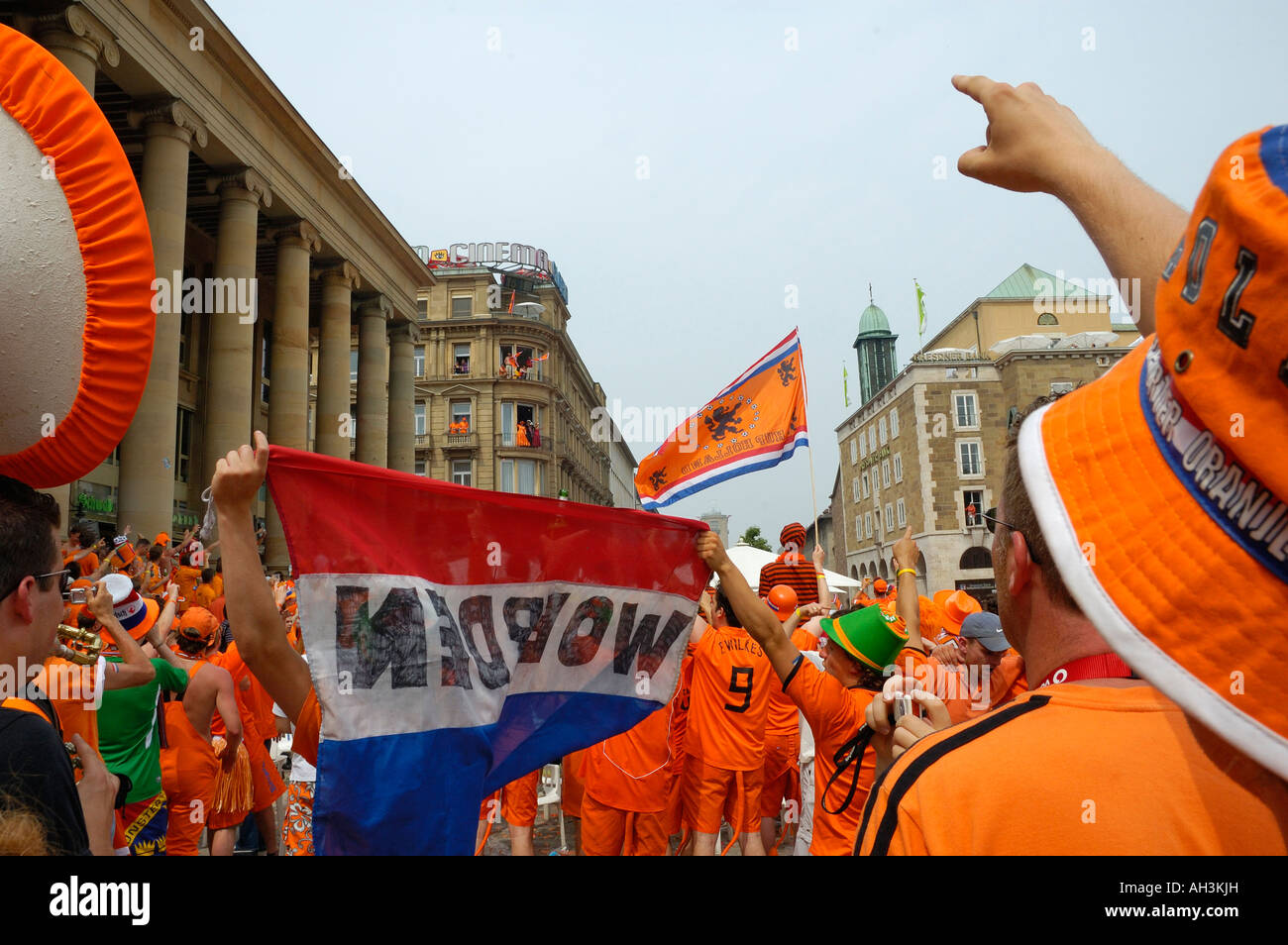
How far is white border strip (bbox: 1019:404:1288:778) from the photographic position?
73 centimetres

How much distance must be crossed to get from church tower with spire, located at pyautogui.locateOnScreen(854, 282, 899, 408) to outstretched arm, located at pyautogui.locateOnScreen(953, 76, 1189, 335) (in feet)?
393

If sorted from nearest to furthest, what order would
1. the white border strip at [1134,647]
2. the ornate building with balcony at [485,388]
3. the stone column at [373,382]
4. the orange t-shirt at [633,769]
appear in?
the white border strip at [1134,647] < the orange t-shirt at [633,769] < the stone column at [373,382] < the ornate building with balcony at [485,388]

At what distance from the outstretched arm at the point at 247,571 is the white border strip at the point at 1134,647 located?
2.30 metres

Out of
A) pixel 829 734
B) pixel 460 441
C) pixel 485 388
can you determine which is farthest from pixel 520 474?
pixel 829 734

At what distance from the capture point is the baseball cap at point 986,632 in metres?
5.08

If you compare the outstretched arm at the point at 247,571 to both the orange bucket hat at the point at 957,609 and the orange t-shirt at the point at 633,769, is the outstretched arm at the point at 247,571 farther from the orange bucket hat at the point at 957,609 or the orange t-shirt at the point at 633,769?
the orange bucket hat at the point at 957,609

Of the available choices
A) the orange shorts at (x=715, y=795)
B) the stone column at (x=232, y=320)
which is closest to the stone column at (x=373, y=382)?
the stone column at (x=232, y=320)

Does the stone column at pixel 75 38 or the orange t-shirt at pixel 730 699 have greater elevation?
the stone column at pixel 75 38

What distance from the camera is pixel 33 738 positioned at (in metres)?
1.98

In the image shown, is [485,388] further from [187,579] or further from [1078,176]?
[1078,176]
